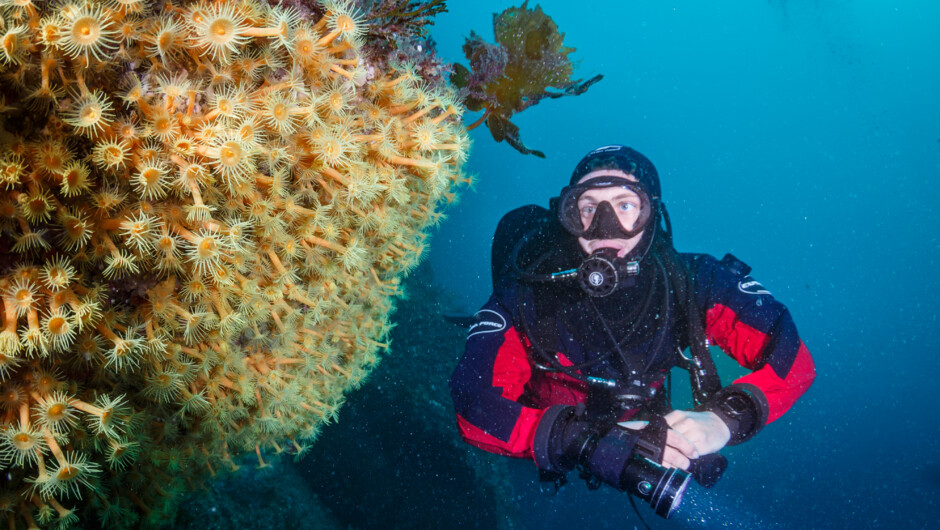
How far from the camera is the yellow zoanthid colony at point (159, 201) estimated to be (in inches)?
57.6

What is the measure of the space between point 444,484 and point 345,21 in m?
8.47

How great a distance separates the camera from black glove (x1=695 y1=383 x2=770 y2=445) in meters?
3.33

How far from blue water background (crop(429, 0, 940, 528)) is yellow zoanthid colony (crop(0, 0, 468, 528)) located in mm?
41725

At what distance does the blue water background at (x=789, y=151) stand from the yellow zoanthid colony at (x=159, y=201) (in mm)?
41725

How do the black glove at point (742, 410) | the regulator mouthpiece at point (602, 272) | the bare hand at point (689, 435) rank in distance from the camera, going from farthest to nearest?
the regulator mouthpiece at point (602, 272) < the black glove at point (742, 410) < the bare hand at point (689, 435)

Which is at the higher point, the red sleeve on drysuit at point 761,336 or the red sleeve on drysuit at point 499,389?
the red sleeve on drysuit at point 761,336

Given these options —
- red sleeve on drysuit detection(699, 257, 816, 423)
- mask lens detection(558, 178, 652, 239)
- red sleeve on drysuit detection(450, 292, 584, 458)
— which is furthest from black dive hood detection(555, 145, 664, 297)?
red sleeve on drysuit detection(450, 292, 584, 458)

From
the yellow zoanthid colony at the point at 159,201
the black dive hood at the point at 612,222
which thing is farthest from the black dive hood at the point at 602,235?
the yellow zoanthid colony at the point at 159,201

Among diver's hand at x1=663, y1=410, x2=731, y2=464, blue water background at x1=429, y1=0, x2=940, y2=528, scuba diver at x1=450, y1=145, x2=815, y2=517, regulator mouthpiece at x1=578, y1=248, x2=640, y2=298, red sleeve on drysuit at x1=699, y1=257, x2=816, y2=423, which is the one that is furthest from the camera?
blue water background at x1=429, y1=0, x2=940, y2=528

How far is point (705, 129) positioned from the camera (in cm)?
10344

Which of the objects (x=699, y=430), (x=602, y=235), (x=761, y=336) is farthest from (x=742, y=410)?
(x=602, y=235)

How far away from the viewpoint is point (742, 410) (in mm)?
3406

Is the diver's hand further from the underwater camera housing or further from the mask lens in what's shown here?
the mask lens

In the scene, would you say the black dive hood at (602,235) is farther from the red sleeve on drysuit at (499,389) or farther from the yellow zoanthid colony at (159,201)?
the yellow zoanthid colony at (159,201)
